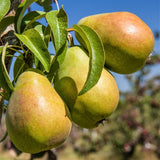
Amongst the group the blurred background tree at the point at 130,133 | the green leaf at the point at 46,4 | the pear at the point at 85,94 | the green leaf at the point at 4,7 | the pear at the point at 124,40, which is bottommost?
the blurred background tree at the point at 130,133

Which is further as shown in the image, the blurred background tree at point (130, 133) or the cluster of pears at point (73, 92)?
the blurred background tree at point (130, 133)

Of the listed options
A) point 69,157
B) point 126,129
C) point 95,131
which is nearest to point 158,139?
point 126,129

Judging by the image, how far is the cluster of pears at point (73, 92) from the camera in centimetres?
66

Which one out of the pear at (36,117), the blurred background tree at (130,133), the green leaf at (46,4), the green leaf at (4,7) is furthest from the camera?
the blurred background tree at (130,133)

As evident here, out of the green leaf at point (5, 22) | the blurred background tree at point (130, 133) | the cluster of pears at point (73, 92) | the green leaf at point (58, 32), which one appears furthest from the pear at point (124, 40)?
the blurred background tree at point (130, 133)

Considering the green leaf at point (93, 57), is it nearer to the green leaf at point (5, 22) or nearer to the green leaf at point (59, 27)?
the green leaf at point (59, 27)

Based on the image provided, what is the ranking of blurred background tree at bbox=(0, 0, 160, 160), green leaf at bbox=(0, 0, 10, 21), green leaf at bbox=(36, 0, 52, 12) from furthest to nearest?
blurred background tree at bbox=(0, 0, 160, 160)
green leaf at bbox=(36, 0, 52, 12)
green leaf at bbox=(0, 0, 10, 21)

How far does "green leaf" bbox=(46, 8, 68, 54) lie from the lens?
2.25 feet

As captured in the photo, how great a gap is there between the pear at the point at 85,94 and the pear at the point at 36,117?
0.04 m

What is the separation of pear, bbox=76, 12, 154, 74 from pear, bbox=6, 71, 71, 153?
0.71 feet

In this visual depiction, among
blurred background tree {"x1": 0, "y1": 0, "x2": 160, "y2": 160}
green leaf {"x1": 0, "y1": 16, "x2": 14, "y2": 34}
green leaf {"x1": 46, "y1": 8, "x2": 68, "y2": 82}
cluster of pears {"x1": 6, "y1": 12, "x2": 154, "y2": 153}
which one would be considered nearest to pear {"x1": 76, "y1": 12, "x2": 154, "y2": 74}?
cluster of pears {"x1": 6, "y1": 12, "x2": 154, "y2": 153}

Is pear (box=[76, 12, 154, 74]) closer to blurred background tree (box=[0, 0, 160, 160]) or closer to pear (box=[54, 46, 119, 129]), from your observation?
pear (box=[54, 46, 119, 129])

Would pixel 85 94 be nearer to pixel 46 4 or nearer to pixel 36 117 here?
pixel 36 117

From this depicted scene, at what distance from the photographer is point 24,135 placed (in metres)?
0.66
